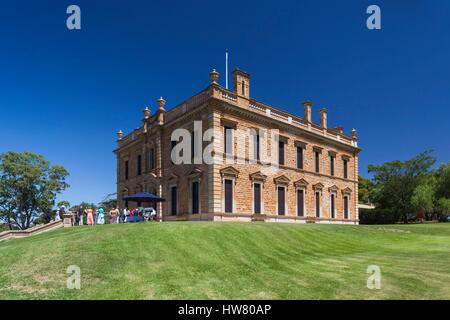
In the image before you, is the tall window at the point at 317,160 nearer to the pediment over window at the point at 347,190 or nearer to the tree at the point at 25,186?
the pediment over window at the point at 347,190

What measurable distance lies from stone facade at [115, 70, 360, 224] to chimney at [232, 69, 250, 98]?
0.25 feet

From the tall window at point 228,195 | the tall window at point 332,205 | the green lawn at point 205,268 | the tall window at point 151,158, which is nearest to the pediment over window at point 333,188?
the tall window at point 332,205

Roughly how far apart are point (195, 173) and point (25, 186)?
113ft

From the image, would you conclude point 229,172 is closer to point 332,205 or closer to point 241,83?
point 241,83

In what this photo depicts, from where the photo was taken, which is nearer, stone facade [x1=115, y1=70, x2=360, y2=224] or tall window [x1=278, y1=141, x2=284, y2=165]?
stone facade [x1=115, y1=70, x2=360, y2=224]

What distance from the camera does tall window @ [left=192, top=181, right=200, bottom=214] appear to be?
86.6 feet

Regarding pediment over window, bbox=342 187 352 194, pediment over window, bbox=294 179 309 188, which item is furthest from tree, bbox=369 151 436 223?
pediment over window, bbox=294 179 309 188

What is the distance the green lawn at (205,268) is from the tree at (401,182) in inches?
1391

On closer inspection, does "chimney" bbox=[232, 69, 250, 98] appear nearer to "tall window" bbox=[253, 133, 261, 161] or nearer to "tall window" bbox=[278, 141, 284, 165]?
"tall window" bbox=[253, 133, 261, 161]

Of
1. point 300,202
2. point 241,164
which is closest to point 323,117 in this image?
point 300,202

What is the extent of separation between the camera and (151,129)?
110ft

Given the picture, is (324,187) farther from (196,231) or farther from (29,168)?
(29,168)
